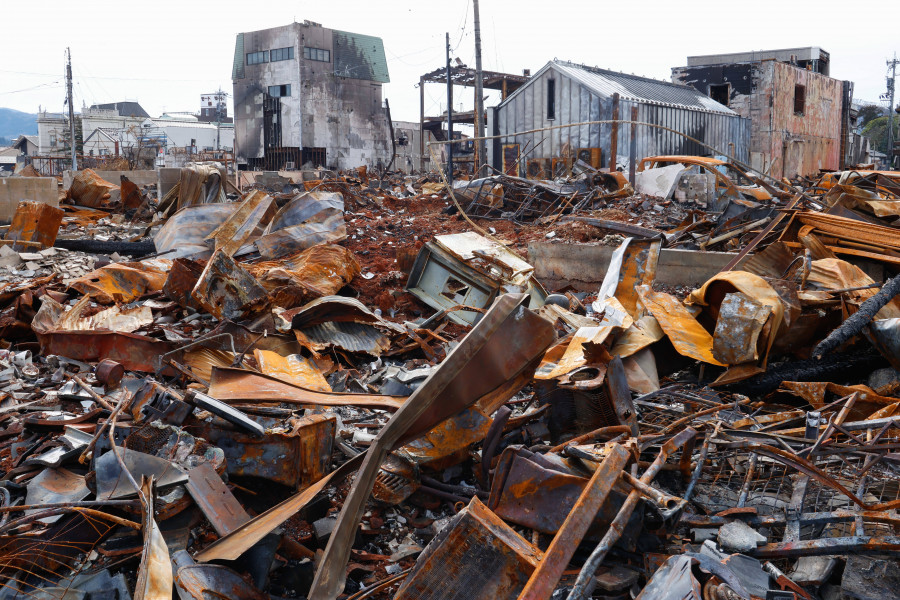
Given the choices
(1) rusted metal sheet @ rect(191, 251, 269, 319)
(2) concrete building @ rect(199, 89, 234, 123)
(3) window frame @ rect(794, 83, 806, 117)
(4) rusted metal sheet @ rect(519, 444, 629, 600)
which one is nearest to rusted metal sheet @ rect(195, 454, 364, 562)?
(4) rusted metal sheet @ rect(519, 444, 629, 600)

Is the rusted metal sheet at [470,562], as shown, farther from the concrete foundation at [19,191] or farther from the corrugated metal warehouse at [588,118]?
the corrugated metal warehouse at [588,118]

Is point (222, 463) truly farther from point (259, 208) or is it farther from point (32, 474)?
point (259, 208)

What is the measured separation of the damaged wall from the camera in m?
25.0

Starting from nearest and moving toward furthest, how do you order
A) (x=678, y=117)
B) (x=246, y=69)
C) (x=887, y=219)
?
1. (x=887, y=219)
2. (x=678, y=117)
3. (x=246, y=69)

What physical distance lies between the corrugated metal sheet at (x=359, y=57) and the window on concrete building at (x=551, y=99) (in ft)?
62.6

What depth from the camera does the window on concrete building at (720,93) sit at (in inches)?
1034

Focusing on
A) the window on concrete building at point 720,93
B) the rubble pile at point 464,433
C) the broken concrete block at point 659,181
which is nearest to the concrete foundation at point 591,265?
the rubble pile at point 464,433

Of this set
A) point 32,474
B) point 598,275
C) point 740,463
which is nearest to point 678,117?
point 598,275

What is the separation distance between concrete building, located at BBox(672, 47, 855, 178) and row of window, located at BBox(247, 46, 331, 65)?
1876 centimetres

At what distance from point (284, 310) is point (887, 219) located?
6481 millimetres

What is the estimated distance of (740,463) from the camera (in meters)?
3.44

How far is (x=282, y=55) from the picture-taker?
35375 mm

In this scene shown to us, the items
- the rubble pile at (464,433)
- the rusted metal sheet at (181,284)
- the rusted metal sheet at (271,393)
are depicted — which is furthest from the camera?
the rusted metal sheet at (181,284)

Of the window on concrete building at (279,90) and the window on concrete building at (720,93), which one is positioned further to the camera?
the window on concrete building at (279,90)
